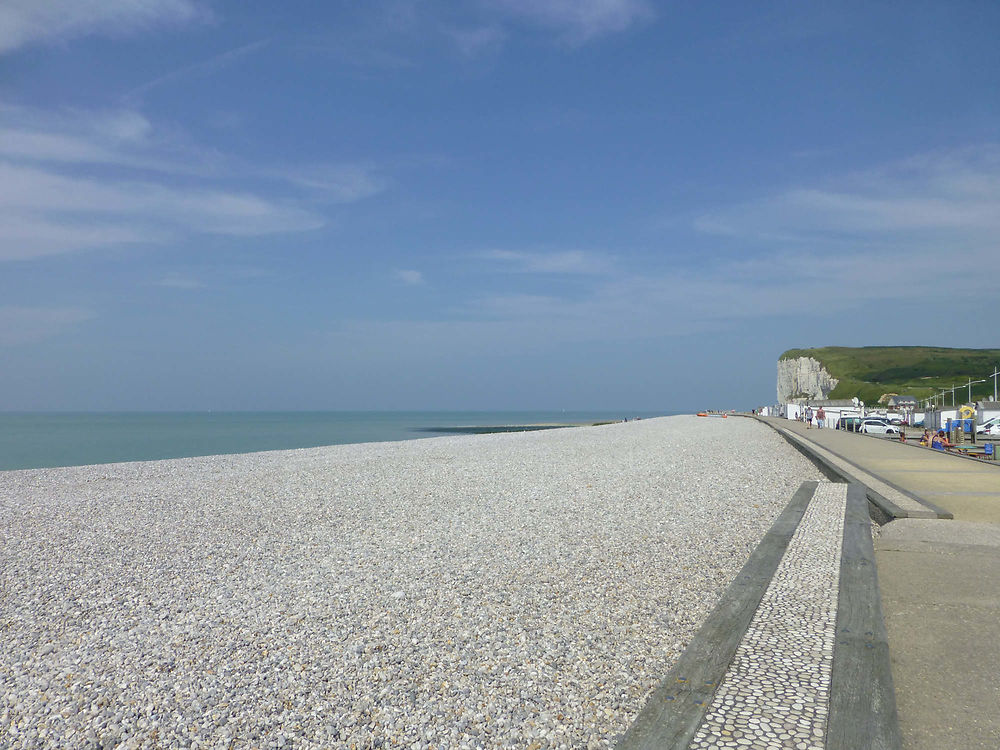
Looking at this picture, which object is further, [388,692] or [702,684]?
[388,692]

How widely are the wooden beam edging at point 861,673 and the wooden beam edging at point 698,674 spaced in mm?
570

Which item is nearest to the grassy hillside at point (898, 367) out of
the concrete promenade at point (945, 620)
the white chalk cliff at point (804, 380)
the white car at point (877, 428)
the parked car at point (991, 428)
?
the white chalk cliff at point (804, 380)

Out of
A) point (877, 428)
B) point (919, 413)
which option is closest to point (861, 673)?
point (877, 428)

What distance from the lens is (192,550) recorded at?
27.3 feet

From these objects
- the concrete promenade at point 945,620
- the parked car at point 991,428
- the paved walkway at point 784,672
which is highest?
the paved walkway at point 784,672

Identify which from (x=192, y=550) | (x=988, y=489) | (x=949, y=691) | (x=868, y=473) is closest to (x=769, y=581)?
(x=949, y=691)

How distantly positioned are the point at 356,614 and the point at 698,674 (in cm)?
276

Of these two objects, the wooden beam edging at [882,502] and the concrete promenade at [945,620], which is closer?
the concrete promenade at [945,620]

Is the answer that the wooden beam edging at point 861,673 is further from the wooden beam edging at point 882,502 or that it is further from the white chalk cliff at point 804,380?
the white chalk cliff at point 804,380

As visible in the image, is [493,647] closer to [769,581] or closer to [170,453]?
[769,581]

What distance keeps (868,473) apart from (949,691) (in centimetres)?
1186

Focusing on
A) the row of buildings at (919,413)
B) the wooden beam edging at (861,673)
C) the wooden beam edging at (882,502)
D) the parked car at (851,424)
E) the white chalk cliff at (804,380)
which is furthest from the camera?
the white chalk cliff at (804,380)

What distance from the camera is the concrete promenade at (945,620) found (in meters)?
3.38

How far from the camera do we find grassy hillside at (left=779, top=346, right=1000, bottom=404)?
111 m
